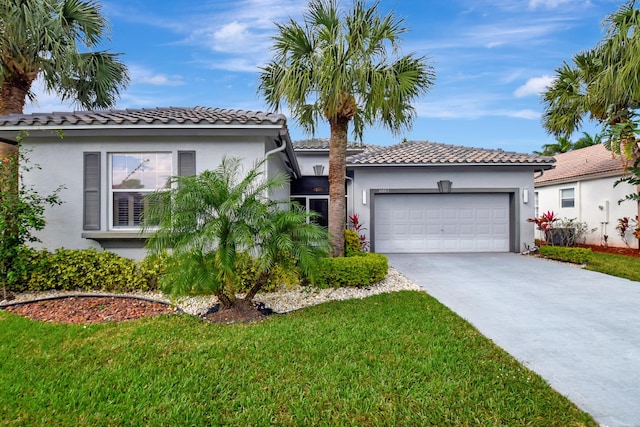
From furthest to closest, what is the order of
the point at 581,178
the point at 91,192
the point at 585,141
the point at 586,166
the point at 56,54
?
the point at 585,141
the point at 586,166
the point at 581,178
the point at 56,54
the point at 91,192

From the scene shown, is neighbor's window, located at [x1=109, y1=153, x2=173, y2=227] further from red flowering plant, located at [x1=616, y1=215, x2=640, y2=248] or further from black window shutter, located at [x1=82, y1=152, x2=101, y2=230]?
red flowering plant, located at [x1=616, y1=215, x2=640, y2=248]

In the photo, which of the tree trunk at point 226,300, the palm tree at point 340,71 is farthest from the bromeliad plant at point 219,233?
the palm tree at point 340,71

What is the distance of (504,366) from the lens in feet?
12.7

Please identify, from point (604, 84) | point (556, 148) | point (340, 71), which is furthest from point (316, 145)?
point (556, 148)

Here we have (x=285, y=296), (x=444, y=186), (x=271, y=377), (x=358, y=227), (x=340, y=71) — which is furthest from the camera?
(x=444, y=186)

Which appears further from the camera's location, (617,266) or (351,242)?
Answer: (351,242)

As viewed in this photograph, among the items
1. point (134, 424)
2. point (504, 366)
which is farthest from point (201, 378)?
point (504, 366)

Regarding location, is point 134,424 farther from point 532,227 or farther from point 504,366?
point 532,227

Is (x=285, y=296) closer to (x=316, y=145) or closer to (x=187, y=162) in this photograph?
(x=187, y=162)

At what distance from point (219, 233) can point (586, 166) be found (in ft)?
61.3

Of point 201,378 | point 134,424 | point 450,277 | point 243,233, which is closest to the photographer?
point 134,424

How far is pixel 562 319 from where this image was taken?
5.64m

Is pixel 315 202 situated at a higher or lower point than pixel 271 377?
higher

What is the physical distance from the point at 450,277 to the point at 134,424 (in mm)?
7714
